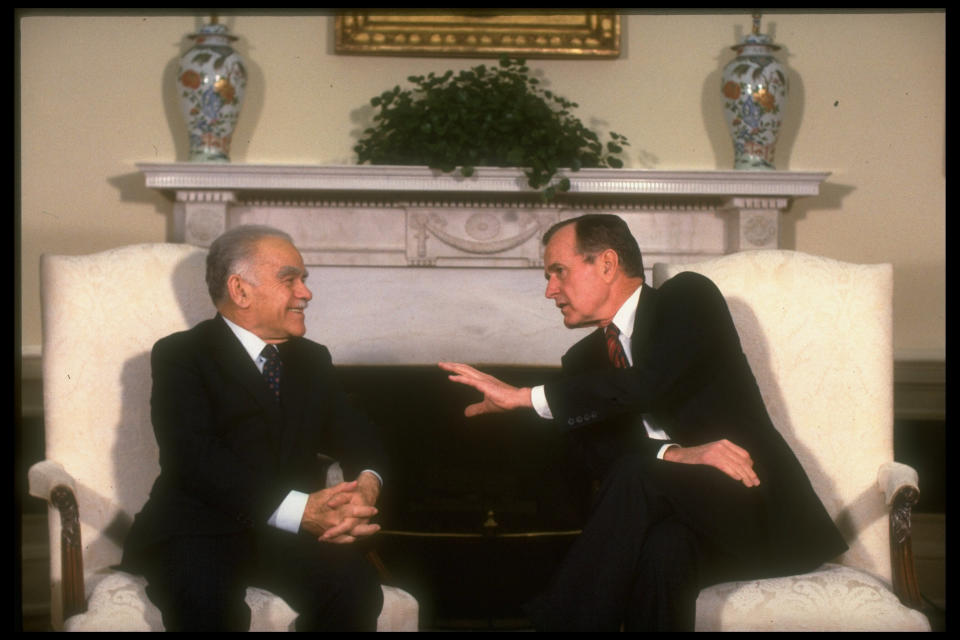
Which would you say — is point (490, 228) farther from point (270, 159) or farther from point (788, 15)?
point (788, 15)

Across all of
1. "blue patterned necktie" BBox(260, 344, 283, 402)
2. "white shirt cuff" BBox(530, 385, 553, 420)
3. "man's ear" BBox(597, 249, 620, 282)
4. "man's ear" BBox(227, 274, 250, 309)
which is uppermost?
"man's ear" BBox(597, 249, 620, 282)

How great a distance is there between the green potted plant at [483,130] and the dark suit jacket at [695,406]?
1.52 metres

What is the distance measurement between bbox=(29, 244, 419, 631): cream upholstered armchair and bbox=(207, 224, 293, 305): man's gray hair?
405 mm

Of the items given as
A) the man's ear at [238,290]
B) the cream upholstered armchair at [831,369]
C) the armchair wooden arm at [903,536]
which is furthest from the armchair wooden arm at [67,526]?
the armchair wooden arm at [903,536]

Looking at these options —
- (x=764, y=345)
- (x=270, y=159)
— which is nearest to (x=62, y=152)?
(x=270, y=159)

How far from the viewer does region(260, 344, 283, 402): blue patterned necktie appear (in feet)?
7.97

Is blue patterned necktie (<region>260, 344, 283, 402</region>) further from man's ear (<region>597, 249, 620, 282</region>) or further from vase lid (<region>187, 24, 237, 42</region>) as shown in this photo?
vase lid (<region>187, 24, 237, 42</region>)

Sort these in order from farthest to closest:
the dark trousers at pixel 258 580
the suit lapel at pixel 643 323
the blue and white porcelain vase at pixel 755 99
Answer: the blue and white porcelain vase at pixel 755 99, the suit lapel at pixel 643 323, the dark trousers at pixel 258 580

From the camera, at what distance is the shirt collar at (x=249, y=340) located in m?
2.42

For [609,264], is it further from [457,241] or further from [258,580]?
[457,241]

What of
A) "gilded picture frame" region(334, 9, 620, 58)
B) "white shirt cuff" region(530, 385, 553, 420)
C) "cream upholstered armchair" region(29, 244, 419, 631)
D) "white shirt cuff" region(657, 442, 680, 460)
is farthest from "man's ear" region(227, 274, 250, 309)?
"gilded picture frame" region(334, 9, 620, 58)

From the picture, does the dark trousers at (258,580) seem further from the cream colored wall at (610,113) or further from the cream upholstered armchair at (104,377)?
the cream colored wall at (610,113)

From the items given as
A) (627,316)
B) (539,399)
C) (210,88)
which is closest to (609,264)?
(627,316)

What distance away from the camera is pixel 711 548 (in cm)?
230
